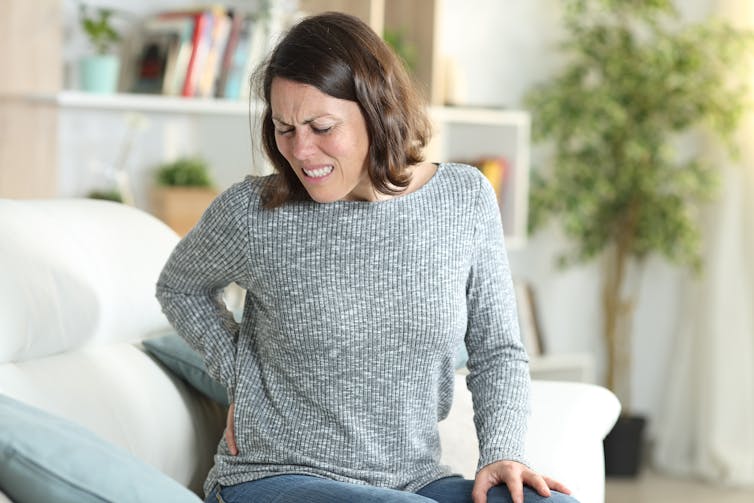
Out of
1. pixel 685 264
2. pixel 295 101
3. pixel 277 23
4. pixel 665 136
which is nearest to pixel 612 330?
pixel 685 264

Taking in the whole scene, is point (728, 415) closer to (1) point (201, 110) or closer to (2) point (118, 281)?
(1) point (201, 110)

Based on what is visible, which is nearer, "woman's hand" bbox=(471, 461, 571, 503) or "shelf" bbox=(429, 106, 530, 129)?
"woman's hand" bbox=(471, 461, 571, 503)

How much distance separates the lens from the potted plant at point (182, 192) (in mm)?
3342

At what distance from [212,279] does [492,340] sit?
0.42 m

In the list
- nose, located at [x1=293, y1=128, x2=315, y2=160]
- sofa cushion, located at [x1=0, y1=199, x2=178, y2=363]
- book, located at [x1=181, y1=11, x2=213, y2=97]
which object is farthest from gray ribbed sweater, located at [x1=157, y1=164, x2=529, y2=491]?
book, located at [x1=181, y1=11, x2=213, y2=97]

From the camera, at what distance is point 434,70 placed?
357cm

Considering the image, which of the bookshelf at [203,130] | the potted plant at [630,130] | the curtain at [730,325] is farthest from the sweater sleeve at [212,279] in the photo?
the curtain at [730,325]

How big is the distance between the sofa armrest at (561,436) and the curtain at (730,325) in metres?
1.99

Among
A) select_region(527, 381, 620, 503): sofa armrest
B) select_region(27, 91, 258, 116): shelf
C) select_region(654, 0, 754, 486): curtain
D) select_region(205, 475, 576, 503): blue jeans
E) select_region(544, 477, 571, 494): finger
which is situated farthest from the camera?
select_region(654, 0, 754, 486): curtain

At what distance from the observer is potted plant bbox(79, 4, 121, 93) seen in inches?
124

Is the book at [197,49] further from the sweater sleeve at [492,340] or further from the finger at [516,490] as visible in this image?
the finger at [516,490]

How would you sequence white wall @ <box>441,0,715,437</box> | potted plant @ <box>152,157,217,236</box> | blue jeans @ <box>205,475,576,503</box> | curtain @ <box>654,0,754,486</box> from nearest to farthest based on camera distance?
blue jeans @ <box>205,475,576,503</box>
potted plant @ <box>152,157,217,236</box>
curtain @ <box>654,0,754,486</box>
white wall @ <box>441,0,715,437</box>

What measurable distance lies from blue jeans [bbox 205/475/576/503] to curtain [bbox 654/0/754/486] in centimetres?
256

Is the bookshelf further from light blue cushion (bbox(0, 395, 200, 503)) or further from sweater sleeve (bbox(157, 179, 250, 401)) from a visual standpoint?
light blue cushion (bbox(0, 395, 200, 503))
